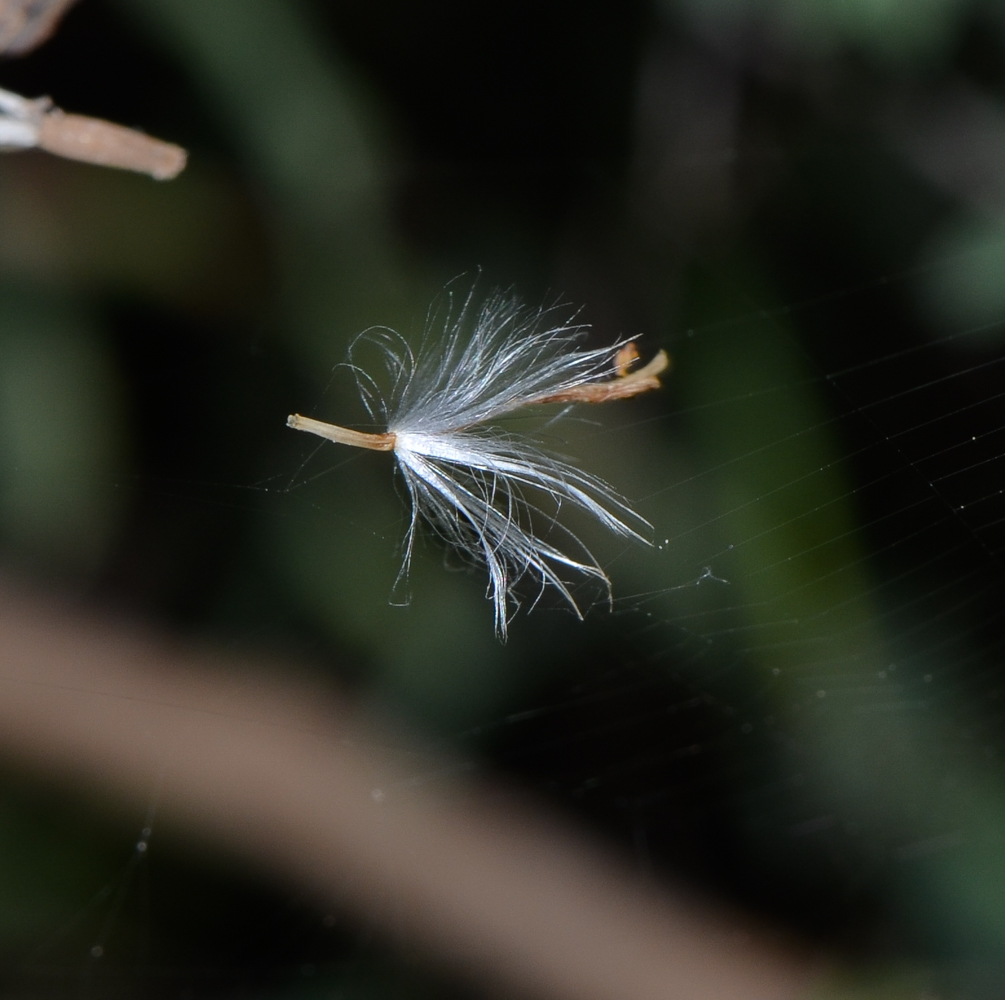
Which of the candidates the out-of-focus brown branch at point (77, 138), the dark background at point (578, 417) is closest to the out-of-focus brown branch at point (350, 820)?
the dark background at point (578, 417)

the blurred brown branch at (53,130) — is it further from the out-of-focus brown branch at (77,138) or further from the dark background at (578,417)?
the dark background at (578,417)

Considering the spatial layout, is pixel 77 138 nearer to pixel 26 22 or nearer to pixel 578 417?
pixel 26 22

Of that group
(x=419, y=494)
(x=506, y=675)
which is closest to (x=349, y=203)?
(x=419, y=494)

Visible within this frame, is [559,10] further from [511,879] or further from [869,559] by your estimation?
[511,879]

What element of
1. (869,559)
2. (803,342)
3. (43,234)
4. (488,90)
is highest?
(488,90)

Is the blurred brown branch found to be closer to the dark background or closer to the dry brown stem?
the dry brown stem

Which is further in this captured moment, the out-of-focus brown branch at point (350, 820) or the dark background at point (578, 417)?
the out-of-focus brown branch at point (350, 820)

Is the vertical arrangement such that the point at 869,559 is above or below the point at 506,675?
above
